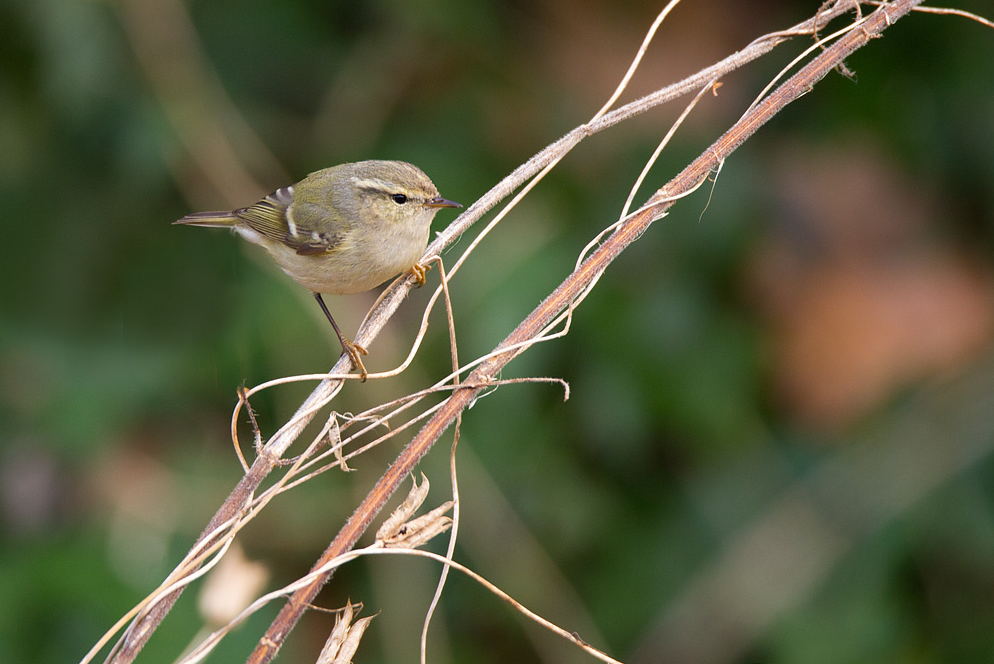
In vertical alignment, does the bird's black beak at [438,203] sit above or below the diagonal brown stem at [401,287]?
above

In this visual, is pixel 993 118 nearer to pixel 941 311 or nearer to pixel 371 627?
pixel 941 311

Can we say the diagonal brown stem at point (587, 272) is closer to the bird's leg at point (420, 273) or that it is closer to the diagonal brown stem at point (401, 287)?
the diagonal brown stem at point (401, 287)

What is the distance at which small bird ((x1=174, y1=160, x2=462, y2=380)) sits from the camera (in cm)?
226

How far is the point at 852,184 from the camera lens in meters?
3.64

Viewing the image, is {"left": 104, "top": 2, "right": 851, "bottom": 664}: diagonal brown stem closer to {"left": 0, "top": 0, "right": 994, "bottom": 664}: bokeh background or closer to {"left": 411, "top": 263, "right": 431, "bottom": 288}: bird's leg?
{"left": 411, "top": 263, "right": 431, "bottom": 288}: bird's leg

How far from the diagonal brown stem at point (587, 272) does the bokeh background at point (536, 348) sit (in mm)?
1167

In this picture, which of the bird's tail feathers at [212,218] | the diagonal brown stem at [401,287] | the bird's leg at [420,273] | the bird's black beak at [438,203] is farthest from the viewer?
the bird's tail feathers at [212,218]

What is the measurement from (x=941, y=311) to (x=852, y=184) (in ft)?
2.04

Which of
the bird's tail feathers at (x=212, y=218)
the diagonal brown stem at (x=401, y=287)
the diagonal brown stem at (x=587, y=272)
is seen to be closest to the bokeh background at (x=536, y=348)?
the bird's tail feathers at (x=212, y=218)

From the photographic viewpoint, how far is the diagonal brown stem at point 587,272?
1.23 metres

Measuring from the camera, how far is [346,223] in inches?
97.6

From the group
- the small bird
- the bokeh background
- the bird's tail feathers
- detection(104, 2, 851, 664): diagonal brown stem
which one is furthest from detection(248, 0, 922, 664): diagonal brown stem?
the bird's tail feathers

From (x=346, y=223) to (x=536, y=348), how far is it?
67 cm

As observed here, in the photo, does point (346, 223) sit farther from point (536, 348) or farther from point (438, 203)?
point (536, 348)
